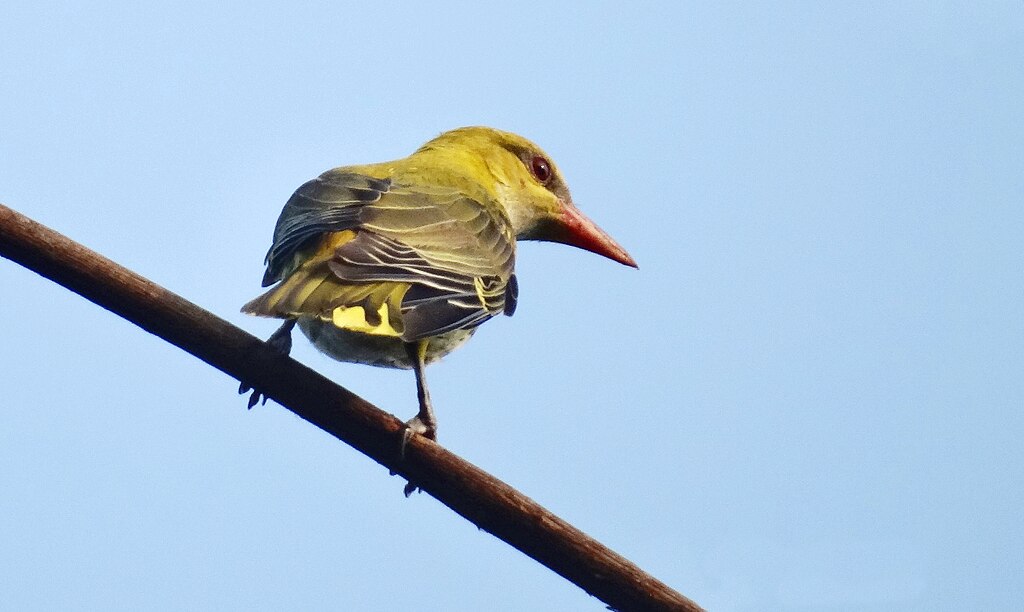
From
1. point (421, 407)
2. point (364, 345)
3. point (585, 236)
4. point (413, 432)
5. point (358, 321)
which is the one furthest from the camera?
point (585, 236)

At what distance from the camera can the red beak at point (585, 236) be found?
637 cm

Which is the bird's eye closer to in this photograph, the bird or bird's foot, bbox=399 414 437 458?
the bird

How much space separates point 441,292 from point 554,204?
2.35 m

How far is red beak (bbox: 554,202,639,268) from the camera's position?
6.37 m

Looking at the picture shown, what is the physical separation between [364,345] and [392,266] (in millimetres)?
487

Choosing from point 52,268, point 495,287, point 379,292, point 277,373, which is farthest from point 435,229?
point 52,268

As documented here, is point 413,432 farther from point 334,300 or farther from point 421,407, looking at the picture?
point 421,407

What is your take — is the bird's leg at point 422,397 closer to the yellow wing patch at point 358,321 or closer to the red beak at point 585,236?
the yellow wing patch at point 358,321

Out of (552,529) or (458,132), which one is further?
(458,132)

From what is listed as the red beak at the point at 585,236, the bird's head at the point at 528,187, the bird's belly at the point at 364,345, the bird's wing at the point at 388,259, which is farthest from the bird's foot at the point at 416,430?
the red beak at the point at 585,236

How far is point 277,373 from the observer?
3.34 m

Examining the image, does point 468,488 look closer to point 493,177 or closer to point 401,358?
point 401,358

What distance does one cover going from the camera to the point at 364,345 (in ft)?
14.3

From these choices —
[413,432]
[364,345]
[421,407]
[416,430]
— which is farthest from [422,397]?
[413,432]
